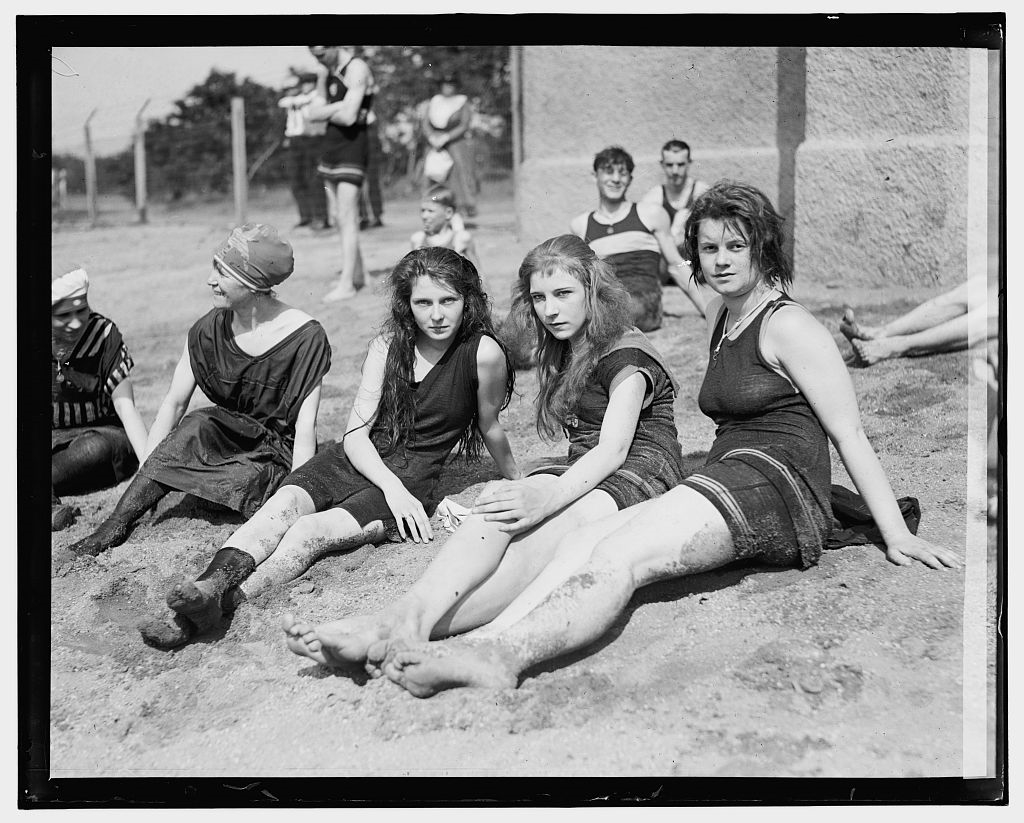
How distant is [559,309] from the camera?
387cm

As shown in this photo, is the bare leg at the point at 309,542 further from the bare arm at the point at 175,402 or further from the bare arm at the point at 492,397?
the bare arm at the point at 175,402

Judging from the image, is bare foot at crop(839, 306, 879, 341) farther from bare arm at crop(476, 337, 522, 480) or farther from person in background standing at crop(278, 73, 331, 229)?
person in background standing at crop(278, 73, 331, 229)

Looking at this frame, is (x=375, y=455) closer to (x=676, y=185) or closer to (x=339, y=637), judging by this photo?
(x=339, y=637)

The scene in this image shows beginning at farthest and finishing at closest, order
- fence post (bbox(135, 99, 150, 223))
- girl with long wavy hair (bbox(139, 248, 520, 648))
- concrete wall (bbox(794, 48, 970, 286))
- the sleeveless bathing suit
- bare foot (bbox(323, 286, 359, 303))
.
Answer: fence post (bbox(135, 99, 150, 223))
the sleeveless bathing suit
bare foot (bbox(323, 286, 359, 303))
concrete wall (bbox(794, 48, 970, 286))
girl with long wavy hair (bbox(139, 248, 520, 648))

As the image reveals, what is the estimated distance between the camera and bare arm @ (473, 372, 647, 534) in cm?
346

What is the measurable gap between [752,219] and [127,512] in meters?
2.61

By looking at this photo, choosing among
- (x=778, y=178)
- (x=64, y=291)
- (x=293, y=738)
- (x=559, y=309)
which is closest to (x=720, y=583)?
(x=559, y=309)

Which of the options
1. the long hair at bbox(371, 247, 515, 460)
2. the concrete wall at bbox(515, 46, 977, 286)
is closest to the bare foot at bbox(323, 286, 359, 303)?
the concrete wall at bbox(515, 46, 977, 286)

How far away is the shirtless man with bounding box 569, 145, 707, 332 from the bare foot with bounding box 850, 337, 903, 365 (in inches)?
46.9

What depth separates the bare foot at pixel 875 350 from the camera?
18.1 ft

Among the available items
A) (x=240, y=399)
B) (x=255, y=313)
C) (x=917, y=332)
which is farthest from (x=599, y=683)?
(x=917, y=332)

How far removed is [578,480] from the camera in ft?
12.0

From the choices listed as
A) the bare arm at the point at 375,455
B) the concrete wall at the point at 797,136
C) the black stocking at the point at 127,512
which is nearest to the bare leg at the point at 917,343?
the concrete wall at the point at 797,136

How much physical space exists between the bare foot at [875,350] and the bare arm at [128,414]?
11.1 feet
